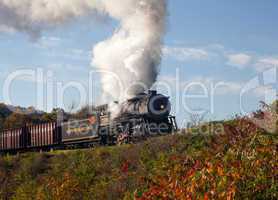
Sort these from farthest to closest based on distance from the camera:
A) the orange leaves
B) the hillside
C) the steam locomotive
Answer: the steam locomotive, the orange leaves, the hillside

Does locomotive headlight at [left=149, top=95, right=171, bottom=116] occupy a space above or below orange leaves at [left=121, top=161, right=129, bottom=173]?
above

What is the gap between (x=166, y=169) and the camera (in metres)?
17.6

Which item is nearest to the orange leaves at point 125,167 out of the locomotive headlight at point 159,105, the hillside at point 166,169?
the hillside at point 166,169

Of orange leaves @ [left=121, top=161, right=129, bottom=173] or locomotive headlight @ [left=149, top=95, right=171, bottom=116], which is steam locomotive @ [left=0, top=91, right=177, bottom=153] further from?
orange leaves @ [left=121, top=161, right=129, bottom=173]

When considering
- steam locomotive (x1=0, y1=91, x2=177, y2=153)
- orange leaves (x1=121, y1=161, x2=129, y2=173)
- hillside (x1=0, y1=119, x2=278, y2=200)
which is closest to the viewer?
hillside (x1=0, y1=119, x2=278, y2=200)

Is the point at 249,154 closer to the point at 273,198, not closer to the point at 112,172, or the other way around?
the point at 273,198

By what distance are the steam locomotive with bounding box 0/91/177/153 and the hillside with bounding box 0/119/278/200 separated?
335 centimetres

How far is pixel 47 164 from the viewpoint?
31.0 meters

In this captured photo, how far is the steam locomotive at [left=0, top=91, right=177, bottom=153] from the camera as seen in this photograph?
1233 inches

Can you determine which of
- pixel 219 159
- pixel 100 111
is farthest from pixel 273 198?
pixel 100 111

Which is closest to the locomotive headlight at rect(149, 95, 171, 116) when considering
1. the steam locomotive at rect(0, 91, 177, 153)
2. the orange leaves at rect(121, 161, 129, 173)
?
the steam locomotive at rect(0, 91, 177, 153)

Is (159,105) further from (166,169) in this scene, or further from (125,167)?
(166,169)

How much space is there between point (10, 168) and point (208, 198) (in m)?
27.1

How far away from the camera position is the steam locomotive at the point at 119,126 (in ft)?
103
